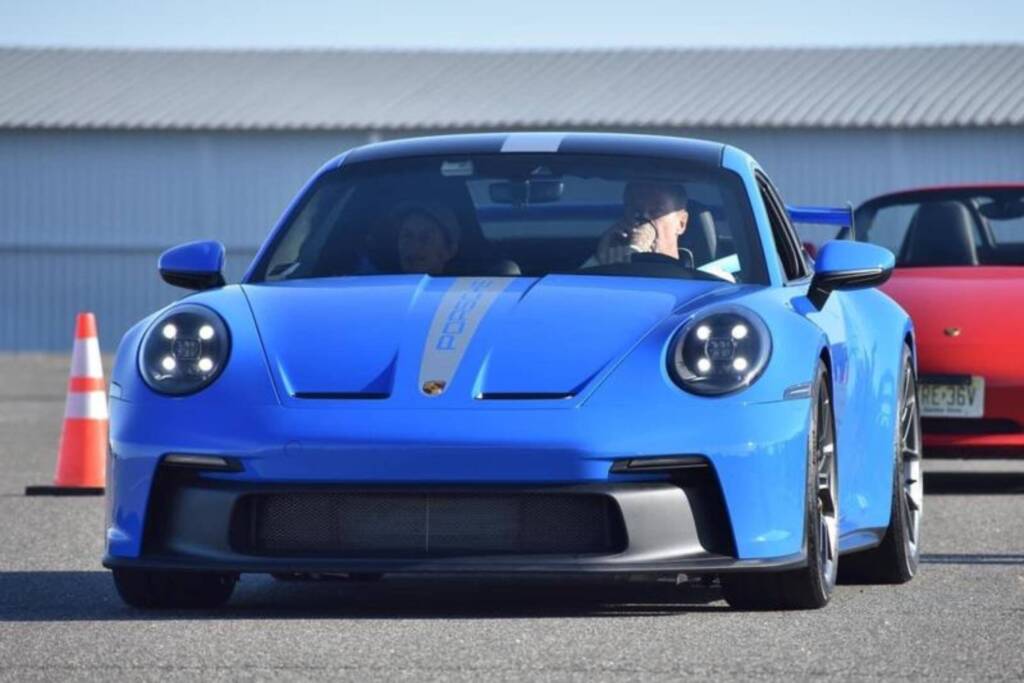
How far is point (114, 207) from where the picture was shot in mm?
40688

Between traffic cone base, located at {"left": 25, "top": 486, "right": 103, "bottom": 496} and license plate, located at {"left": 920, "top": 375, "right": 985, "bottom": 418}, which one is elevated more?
license plate, located at {"left": 920, "top": 375, "right": 985, "bottom": 418}

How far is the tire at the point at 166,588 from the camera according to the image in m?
6.53

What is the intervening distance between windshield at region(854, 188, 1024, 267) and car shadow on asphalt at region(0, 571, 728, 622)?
5.28 metres

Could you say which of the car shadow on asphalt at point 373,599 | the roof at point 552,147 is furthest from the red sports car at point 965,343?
the car shadow on asphalt at point 373,599

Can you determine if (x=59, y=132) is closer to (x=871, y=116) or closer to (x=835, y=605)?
(x=871, y=116)

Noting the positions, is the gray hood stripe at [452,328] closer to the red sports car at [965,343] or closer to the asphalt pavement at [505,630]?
the asphalt pavement at [505,630]

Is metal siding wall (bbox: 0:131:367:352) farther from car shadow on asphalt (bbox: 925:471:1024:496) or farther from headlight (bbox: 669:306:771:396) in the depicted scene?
headlight (bbox: 669:306:771:396)

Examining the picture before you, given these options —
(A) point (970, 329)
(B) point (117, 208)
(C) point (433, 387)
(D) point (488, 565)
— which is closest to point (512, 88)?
(B) point (117, 208)

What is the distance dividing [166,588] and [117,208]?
34.7m

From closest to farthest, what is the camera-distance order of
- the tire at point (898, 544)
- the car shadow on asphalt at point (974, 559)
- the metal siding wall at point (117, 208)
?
the tire at point (898, 544), the car shadow on asphalt at point (974, 559), the metal siding wall at point (117, 208)

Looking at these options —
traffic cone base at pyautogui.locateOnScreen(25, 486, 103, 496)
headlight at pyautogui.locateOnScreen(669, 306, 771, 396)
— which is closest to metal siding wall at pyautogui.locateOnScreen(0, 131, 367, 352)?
traffic cone base at pyautogui.locateOnScreen(25, 486, 103, 496)

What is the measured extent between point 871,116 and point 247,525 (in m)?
34.0

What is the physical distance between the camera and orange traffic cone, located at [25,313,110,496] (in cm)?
1125

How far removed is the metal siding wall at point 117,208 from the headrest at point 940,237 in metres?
27.7
